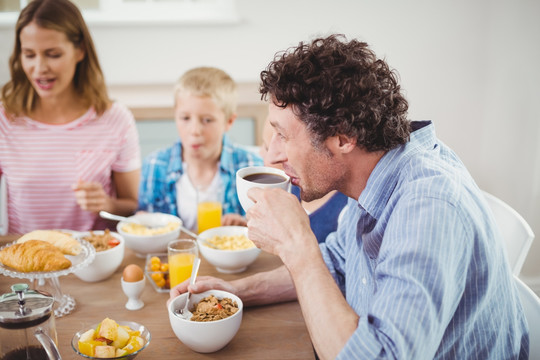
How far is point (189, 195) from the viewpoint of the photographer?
2232 mm

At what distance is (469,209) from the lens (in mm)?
879

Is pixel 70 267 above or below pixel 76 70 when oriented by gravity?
below

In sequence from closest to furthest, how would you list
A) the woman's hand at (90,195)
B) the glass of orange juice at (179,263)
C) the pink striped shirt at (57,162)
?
the glass of orange juice at (179,263)
the woman's hand at (90,195)
the pink striped shirt at (57,162)

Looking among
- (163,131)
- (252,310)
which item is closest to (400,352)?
(252,310)

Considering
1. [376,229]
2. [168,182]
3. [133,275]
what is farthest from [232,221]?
[376,229]

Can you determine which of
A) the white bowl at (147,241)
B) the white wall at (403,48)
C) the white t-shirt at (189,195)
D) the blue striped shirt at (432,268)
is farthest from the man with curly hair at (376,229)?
the white wall at (403,48)

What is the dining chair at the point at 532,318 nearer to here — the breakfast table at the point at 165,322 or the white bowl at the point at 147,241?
the breakfast table at the point at 165,322

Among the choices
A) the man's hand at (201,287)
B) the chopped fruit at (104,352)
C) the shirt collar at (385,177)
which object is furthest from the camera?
the man's hand at (201,287)

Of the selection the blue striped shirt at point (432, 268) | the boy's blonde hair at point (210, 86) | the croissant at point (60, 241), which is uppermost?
the boy's blonde hair at point (210, 86)

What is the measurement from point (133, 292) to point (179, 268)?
145mm

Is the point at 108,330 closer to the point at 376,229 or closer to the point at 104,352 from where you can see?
the point at 104,352

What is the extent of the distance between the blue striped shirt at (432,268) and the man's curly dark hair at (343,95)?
0.22 feet

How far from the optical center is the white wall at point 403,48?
2.91 meters

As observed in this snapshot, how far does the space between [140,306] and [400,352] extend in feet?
2.38
